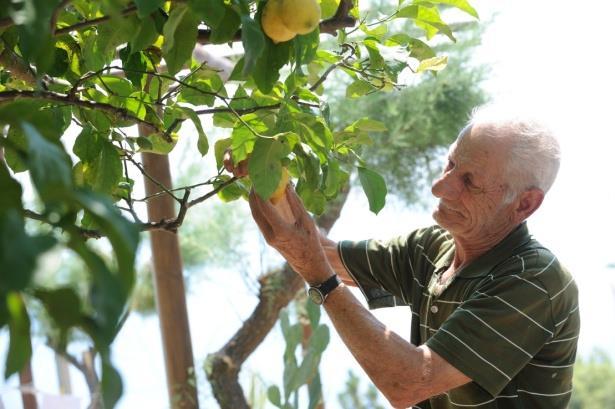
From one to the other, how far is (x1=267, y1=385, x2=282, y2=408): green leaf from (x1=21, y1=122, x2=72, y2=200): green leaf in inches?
94.7

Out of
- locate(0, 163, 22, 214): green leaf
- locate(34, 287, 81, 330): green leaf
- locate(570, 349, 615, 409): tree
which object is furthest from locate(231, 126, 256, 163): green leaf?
locate(570, 349, 615, 409): tree

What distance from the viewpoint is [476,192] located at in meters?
1.52

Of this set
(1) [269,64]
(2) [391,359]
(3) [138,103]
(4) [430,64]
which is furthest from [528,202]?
(1) [269,64]

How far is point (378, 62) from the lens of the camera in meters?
1.10

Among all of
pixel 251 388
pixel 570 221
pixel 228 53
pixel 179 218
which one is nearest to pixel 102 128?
pixel 179 218

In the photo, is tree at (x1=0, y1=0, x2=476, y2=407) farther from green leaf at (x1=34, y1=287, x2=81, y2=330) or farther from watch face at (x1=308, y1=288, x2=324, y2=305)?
watch face at (x1=308, y1=288, x2=324, y2=305)

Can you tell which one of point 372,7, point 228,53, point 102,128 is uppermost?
point 372,7

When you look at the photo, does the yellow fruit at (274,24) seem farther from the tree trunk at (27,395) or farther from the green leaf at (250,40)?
the tree trunk at (27,395)

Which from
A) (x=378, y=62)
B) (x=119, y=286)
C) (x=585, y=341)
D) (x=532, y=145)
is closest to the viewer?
(x=119, y=286)

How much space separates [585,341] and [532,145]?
3243 mm

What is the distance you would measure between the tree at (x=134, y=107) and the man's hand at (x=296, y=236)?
9 cm

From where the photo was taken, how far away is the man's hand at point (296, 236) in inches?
51.6

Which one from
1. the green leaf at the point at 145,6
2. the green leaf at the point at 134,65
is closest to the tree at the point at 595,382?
the green leaf at the point at 134,65

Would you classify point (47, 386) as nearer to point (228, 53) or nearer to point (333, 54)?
point (228, 53)
